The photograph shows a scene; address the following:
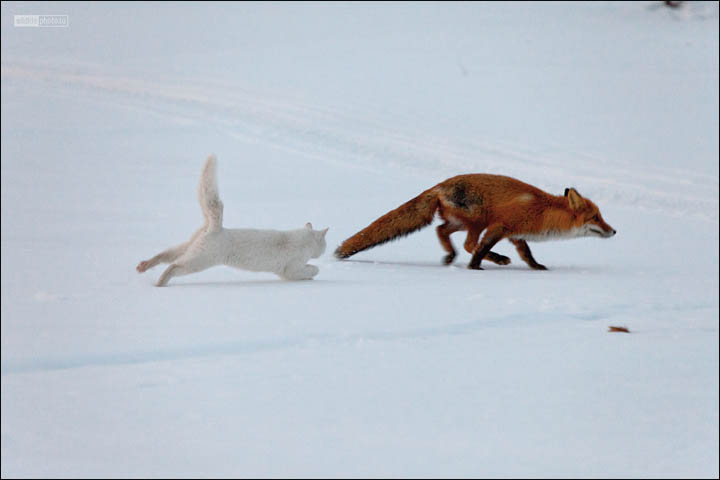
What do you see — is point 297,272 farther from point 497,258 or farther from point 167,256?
point 497,258

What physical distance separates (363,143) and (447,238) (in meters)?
3.70

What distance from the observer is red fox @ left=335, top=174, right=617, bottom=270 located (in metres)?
5.29

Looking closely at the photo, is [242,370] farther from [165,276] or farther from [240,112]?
[240,112]

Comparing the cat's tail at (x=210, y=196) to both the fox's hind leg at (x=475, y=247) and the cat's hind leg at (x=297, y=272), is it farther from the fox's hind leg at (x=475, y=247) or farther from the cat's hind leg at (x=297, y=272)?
the fox's hind leg at (x=475, y=247)

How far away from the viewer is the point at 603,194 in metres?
7.98

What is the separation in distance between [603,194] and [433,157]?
158 cm

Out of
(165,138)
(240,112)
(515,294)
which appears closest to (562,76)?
(240,112)

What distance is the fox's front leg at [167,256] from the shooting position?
4352 millimetres

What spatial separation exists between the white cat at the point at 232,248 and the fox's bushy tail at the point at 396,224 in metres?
0.79

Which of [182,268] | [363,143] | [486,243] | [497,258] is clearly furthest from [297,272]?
[363,143]

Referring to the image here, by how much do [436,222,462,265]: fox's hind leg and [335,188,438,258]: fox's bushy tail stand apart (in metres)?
0.10

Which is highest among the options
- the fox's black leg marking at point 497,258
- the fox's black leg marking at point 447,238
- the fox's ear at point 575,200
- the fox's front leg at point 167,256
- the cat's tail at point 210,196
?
the cat's tail at point 210,196

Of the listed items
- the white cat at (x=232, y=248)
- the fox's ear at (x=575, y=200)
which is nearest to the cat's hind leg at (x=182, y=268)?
the white cat at (x=232, y=248)

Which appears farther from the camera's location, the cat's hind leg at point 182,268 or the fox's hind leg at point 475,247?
the fox's hind leg at point 475,247
